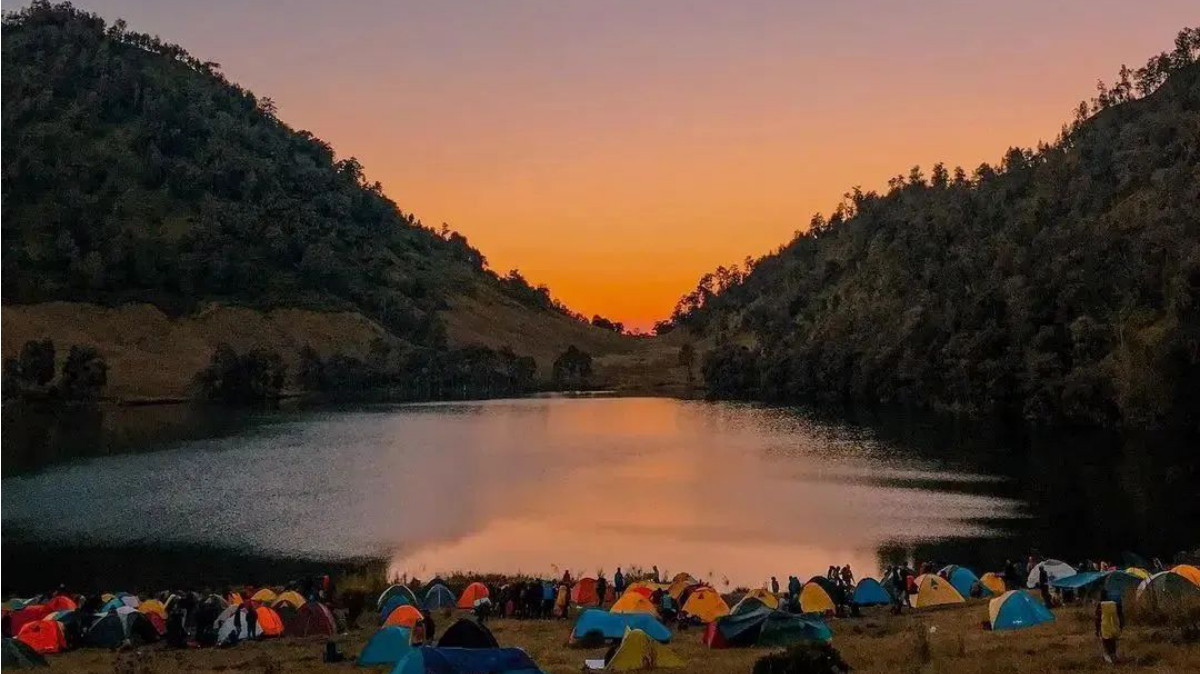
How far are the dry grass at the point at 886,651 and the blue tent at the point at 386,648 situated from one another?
490 mm

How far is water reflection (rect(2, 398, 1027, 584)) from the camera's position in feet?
195

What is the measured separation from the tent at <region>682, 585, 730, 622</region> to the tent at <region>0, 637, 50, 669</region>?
19354 millimetres

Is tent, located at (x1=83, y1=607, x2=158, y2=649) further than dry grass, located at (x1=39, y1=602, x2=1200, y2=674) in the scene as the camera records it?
Yes

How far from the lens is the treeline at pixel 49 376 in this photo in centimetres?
17988

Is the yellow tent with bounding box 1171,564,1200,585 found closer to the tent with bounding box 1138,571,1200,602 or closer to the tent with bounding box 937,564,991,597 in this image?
the tent with bounding box 1138,571,1200,602

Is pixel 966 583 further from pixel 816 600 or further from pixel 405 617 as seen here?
pixel 405 617

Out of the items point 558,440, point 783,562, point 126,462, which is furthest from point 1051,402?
point 126,462

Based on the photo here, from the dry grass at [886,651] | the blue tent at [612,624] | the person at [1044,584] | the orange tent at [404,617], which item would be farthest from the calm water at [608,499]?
the orange tent at [404,617]

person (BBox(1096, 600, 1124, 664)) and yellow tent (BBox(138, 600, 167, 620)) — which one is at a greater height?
person (BBox(1096, 600, 1124, 664))

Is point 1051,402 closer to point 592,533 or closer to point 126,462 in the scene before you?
point 592,533

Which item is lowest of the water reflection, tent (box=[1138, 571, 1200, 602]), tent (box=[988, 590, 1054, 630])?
the water reflection

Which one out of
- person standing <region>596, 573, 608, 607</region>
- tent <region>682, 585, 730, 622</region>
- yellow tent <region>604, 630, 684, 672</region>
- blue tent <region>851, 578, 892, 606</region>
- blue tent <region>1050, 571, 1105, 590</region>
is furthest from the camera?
person standing <region>596, 573, 608, 607</region>

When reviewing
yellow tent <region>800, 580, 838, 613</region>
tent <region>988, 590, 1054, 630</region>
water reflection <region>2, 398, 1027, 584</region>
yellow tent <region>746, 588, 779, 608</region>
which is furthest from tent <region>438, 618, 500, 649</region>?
water reflection <region>2, 398, 1027, 584</region>

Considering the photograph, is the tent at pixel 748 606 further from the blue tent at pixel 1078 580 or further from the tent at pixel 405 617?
the blue tent at pixel 1078 580
